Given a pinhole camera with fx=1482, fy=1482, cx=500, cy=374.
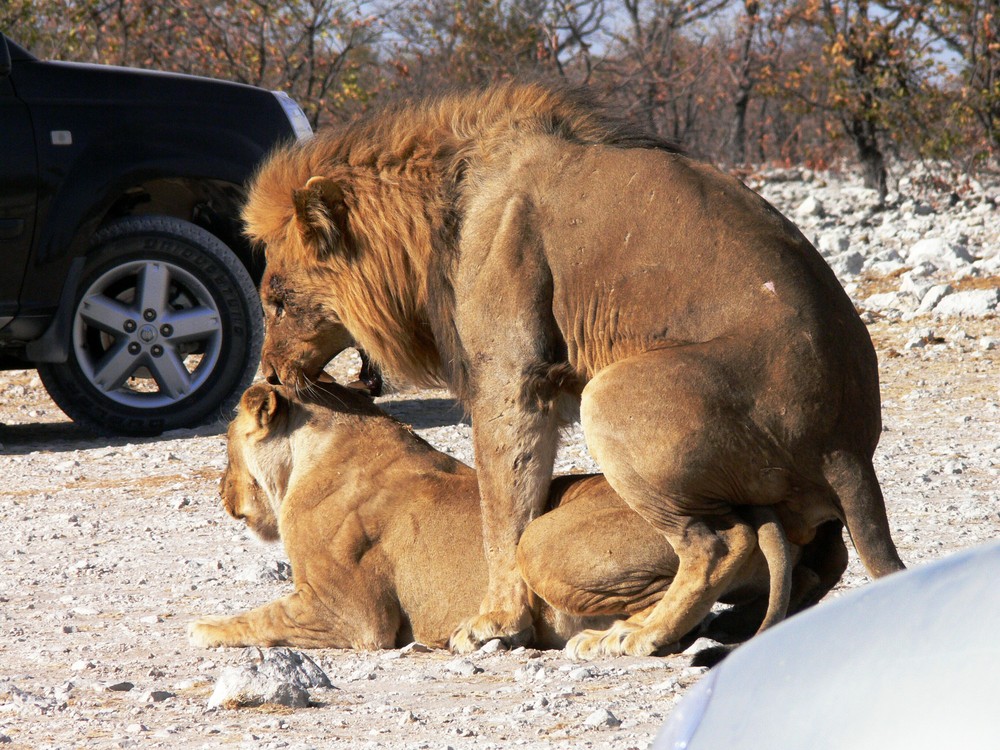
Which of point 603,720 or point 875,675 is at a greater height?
point 875,675

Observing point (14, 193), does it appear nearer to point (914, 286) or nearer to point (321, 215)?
point (321, 215)

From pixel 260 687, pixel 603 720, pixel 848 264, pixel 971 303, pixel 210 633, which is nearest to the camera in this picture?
pixel 603 720

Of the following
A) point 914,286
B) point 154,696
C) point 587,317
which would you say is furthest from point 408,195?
point 914,286

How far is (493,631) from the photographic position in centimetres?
452

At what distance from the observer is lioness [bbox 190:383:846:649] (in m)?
4.41

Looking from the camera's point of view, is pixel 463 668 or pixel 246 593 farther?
pixel 246 593

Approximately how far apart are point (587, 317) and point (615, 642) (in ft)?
3.23

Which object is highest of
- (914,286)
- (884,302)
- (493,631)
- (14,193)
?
(14,193)

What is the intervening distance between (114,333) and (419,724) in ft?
16.1

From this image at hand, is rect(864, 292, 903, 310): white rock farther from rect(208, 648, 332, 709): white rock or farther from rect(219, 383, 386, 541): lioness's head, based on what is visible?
rect(208, 648, 332, 709): white rock

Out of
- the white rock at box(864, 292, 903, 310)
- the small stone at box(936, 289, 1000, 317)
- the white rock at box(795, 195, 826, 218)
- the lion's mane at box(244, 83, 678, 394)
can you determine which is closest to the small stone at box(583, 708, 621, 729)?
the lion's mane at box(244, 83, 678, 394)

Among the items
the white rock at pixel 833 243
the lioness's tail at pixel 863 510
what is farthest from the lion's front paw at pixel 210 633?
the white rock at pixel 833 243

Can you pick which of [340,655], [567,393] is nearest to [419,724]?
[340,655]

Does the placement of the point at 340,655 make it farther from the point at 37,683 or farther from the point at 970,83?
the point at 970,83
